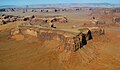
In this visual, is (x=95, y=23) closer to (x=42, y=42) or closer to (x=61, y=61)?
(x=42, y=42)

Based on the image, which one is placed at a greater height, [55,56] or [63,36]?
[63,36]

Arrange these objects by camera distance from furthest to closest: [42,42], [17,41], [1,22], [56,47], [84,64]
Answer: [1,22] < [17,41] < [42,42] < [56,47] < [84,64]

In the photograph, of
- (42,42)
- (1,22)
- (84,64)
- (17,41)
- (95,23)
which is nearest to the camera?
(84,64)

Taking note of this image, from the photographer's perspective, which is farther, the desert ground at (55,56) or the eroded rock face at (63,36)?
the eroded rock face at (63,36)

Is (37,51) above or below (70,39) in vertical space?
below

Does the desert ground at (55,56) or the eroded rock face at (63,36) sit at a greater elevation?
the eroded rock face at (63,36)

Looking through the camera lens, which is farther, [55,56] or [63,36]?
[63,36]

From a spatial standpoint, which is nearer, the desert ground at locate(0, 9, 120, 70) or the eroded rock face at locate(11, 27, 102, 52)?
the desert ground at locate(0, 9, 120, 70)

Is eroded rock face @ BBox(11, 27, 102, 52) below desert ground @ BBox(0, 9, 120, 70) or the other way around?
the other way around

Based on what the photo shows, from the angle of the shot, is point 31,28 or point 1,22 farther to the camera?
point 1,22

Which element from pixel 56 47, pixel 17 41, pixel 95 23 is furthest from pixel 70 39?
pixel 95 23
